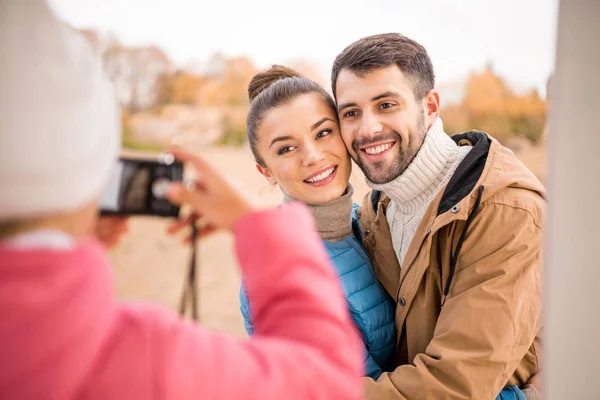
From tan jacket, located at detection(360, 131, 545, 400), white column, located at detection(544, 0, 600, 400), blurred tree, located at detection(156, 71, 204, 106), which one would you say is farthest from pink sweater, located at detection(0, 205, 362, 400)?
blurred tree, located at detection(156, 71, 204, 106)

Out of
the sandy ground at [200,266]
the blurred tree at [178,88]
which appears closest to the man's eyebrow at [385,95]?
the blurred tree at [178,88]

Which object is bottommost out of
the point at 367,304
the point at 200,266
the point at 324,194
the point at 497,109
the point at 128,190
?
the point at 200,266

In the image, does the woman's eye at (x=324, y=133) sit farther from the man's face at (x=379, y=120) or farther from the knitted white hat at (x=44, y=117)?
the knitted white hat at (x=44, y=117)

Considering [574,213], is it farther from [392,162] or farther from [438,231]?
[392,162]

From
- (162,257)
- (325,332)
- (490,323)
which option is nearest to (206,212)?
(325,332)

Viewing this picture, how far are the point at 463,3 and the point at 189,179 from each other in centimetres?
866

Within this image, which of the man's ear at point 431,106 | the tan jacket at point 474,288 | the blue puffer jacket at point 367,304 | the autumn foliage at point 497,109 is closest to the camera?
the tan jacket at point 474,288

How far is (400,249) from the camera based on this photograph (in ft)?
5.07

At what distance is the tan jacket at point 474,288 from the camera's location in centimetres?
121

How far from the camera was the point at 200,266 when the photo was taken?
7.09 metres

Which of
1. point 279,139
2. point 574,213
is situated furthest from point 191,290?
point 279,139

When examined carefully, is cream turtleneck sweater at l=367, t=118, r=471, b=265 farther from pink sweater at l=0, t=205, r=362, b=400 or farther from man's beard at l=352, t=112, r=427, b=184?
pink sweater at l=0, t=205, r=362, b=400

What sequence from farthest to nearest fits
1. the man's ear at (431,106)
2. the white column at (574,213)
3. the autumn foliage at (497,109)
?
the autumn foliage at (497,109) < the man's ear at (431,106) < the white column at (574,213)

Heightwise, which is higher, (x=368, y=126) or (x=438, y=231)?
(x=368, y=126)
